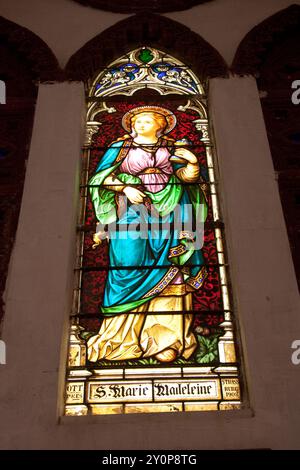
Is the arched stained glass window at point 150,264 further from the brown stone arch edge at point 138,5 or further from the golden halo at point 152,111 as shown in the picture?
the brown stone arch edge at point 138,5

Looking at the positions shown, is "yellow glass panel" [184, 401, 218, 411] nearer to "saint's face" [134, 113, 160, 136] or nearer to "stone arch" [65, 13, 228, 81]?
"saint's face" [134, 113, 160, 136]

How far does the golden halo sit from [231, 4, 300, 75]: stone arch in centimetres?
74

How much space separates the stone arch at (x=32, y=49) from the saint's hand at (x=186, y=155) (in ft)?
4.50

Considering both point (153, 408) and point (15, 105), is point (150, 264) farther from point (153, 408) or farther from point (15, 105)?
point (15, 105)

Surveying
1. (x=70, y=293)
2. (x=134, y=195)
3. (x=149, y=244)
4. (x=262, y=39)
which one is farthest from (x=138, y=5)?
(x=70, y=293)

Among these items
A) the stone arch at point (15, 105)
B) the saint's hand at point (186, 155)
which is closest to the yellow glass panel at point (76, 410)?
the stone arch at point (15, 105)

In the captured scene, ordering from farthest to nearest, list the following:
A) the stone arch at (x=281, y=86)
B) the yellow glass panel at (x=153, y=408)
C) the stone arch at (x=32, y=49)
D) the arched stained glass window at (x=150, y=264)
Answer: the stone arch at (x=32, y=49)
the stone arch at (x=281, y=86)
the arched stained glass window at (x=150, y=264)
the yellow glass panel at (x=153, y=408)

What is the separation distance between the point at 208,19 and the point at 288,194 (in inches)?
100

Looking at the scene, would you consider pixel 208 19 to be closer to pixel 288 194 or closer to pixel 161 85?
pixel 161 85

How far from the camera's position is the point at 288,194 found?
481 centimetres

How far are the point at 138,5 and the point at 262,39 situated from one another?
1393 millimetres

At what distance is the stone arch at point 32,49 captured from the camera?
5859 mm

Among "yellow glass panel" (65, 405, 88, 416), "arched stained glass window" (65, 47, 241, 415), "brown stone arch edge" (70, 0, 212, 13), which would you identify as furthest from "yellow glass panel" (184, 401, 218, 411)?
"brown stone arch edge" (70, 0, 212, 13)
